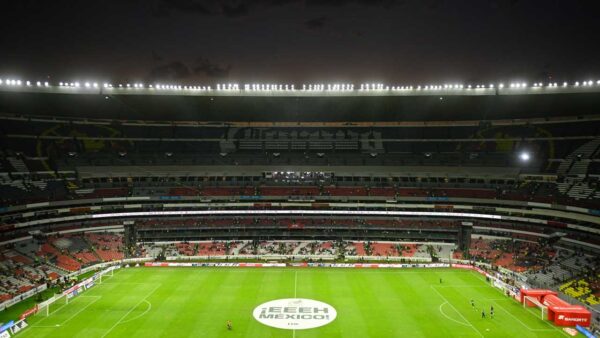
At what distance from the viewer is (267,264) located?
5028 cm

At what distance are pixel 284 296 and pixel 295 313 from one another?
4837 millimetres

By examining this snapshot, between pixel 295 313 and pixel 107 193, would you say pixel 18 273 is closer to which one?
pixel 107 193

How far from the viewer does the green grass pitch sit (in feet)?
97.3

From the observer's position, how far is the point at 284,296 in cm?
3778

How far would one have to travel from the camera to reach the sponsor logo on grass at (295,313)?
101 feet

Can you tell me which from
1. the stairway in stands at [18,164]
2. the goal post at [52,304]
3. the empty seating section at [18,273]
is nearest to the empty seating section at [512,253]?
the goal post at [52,304]

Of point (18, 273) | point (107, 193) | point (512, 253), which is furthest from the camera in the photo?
point (107, 193)

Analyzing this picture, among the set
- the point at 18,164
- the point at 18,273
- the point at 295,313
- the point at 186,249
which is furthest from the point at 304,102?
the point at 18,164

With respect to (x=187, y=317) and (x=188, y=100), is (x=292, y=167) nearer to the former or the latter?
(x=188, y=100)

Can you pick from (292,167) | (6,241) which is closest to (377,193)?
(292,167)

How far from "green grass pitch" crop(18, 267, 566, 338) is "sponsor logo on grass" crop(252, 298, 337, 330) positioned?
72 centimetres

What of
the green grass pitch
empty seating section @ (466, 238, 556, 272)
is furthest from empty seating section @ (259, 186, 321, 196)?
empty seating section @ (466, 238, 556, 272)

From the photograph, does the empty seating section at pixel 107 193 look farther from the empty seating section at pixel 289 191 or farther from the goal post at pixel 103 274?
the empty seating section at pixel 289 191

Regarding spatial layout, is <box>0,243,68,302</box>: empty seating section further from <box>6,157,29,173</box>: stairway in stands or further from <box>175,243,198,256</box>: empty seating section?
<box>175,243,198,256</box>: empty seating section
